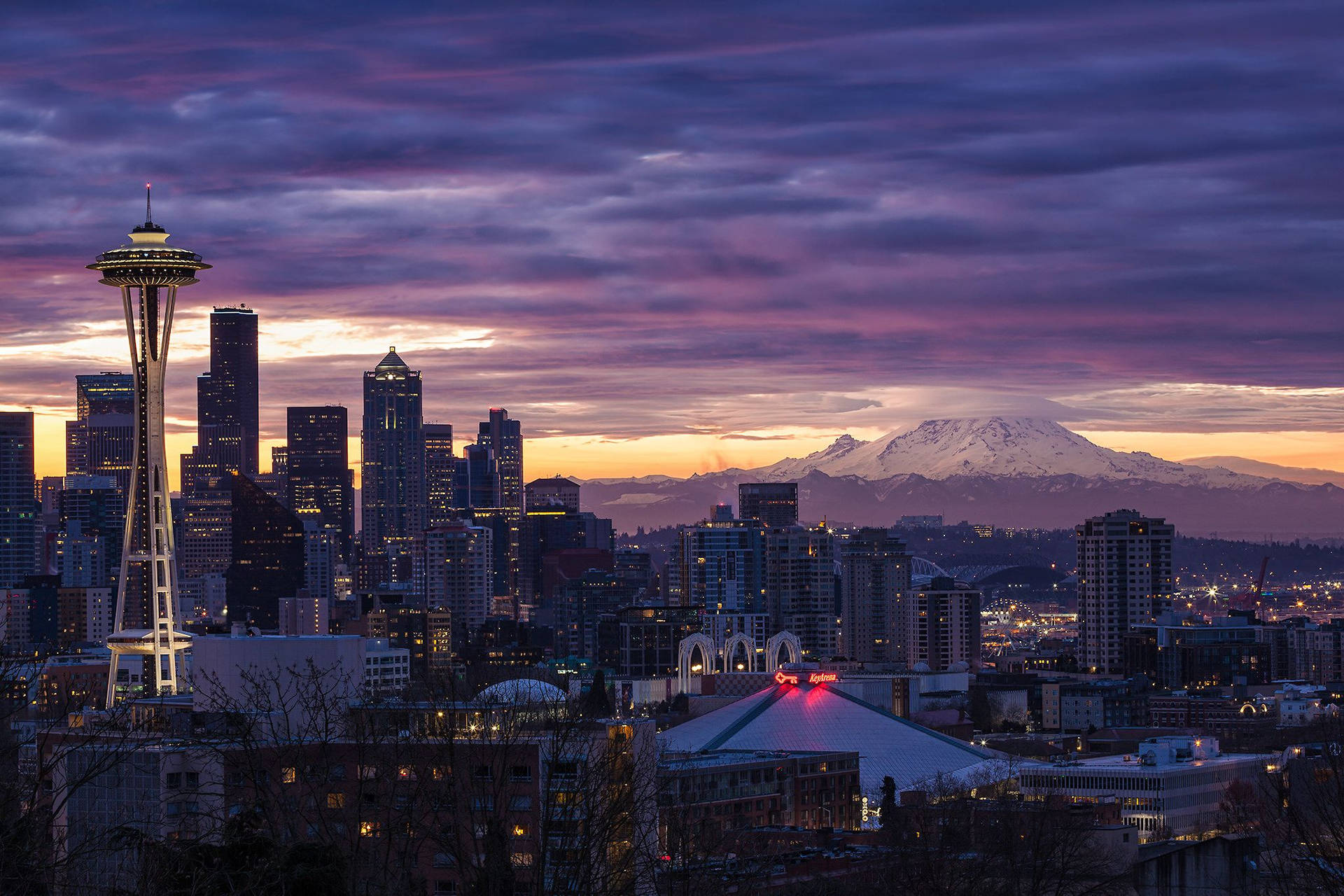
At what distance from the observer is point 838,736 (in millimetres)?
111562

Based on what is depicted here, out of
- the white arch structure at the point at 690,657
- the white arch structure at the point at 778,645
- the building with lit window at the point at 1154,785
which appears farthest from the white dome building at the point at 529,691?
the white arch structure at the point at 778,645

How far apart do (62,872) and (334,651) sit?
1358 inches


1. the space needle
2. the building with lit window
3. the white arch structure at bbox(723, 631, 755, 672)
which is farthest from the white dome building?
the white arch structure at bbox(723, 631, 755, 672)

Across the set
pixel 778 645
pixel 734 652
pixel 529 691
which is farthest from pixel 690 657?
pixel 529 691

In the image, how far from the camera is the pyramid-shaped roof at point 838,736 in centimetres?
10450

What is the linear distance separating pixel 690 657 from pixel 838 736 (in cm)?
5534

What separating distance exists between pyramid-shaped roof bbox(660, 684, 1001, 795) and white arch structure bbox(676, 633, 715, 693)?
36850mm

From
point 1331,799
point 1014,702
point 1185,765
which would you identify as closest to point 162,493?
point 1185,765

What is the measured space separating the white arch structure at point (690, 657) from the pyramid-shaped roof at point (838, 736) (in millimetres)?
36850

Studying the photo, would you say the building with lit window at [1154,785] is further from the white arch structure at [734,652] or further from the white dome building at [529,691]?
the white arch structure at [734,652]

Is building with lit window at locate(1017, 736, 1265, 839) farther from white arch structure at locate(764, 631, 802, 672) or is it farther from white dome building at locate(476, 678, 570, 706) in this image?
white arch structure at locate(764, 631, 802, 672)

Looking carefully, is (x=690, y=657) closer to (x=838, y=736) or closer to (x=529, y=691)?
(x=838, y=736)

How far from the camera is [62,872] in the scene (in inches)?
995

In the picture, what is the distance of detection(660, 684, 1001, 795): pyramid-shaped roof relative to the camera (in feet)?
343
